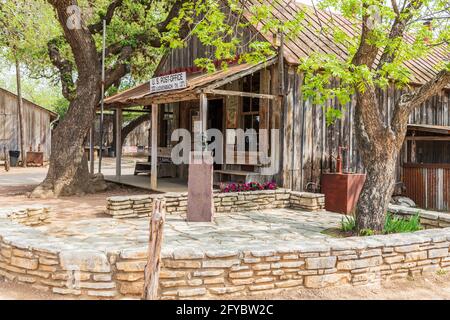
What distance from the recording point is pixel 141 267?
16.2ft

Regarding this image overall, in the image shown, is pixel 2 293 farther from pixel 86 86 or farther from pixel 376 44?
pixel 86 86

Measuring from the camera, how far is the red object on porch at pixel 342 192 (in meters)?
10.4

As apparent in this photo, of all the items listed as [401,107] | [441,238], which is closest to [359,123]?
[401,107]

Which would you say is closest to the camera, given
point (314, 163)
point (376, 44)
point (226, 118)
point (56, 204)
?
point (376, 44)

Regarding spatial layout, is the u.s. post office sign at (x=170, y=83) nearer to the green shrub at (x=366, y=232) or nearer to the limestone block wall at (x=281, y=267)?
the green shrub at (x=366, y=232)

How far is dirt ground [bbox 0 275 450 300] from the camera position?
5031 millimetres

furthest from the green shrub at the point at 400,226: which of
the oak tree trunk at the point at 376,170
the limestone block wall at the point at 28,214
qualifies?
the limestone block wall at the point at 28,214

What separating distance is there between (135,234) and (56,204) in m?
4.04

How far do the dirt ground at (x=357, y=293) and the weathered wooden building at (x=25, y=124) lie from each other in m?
22.4

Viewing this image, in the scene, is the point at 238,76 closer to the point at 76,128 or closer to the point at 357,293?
the point at 76,128

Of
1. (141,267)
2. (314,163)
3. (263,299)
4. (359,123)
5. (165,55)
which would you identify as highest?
(165,55)

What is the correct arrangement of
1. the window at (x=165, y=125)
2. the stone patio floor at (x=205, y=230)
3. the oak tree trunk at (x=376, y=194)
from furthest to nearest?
the window at (x=165, y=125) → the oak tree trunk at (x=376, y=194) → the stone patio floor at (x=205, y=230)

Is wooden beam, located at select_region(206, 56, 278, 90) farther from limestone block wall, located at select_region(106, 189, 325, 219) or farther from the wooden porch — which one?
limestone block wall, located at select_region(106, 189, 325, 219)

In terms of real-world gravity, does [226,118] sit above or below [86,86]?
below
